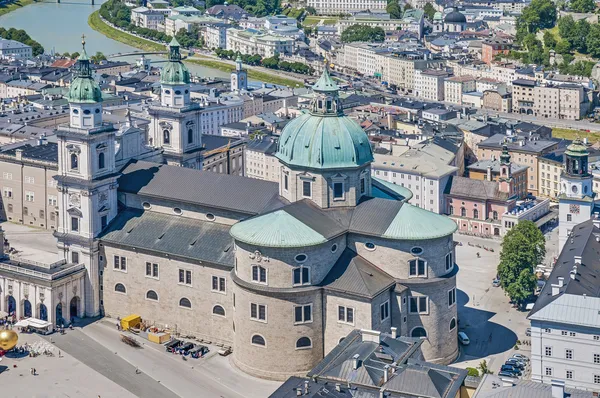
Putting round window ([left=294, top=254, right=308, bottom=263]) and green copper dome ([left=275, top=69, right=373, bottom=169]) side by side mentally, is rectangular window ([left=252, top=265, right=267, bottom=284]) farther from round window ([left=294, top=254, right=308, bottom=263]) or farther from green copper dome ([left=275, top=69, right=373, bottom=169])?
green copper dome ([left=275, top=69, right=373, bottom=169])

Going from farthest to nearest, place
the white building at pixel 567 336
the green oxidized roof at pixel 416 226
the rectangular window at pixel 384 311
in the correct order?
1. the green oxidized roof at pixel 416 226
2. the rectangular window at pixel 384 311
3. the white building at pixel 567 336

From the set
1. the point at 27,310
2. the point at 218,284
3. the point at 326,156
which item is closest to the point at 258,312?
the point at 218,284

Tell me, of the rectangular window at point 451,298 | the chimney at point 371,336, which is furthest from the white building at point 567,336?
the chimney at point 371,336

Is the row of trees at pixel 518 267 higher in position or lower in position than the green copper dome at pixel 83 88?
lower

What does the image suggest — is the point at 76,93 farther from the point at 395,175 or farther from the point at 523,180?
the point at 523,180

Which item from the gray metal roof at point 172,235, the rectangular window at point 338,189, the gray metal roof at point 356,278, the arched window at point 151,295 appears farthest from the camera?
the arched window at point 151,295

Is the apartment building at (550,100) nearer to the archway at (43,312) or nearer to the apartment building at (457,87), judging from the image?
the apartment building at (457,87)
